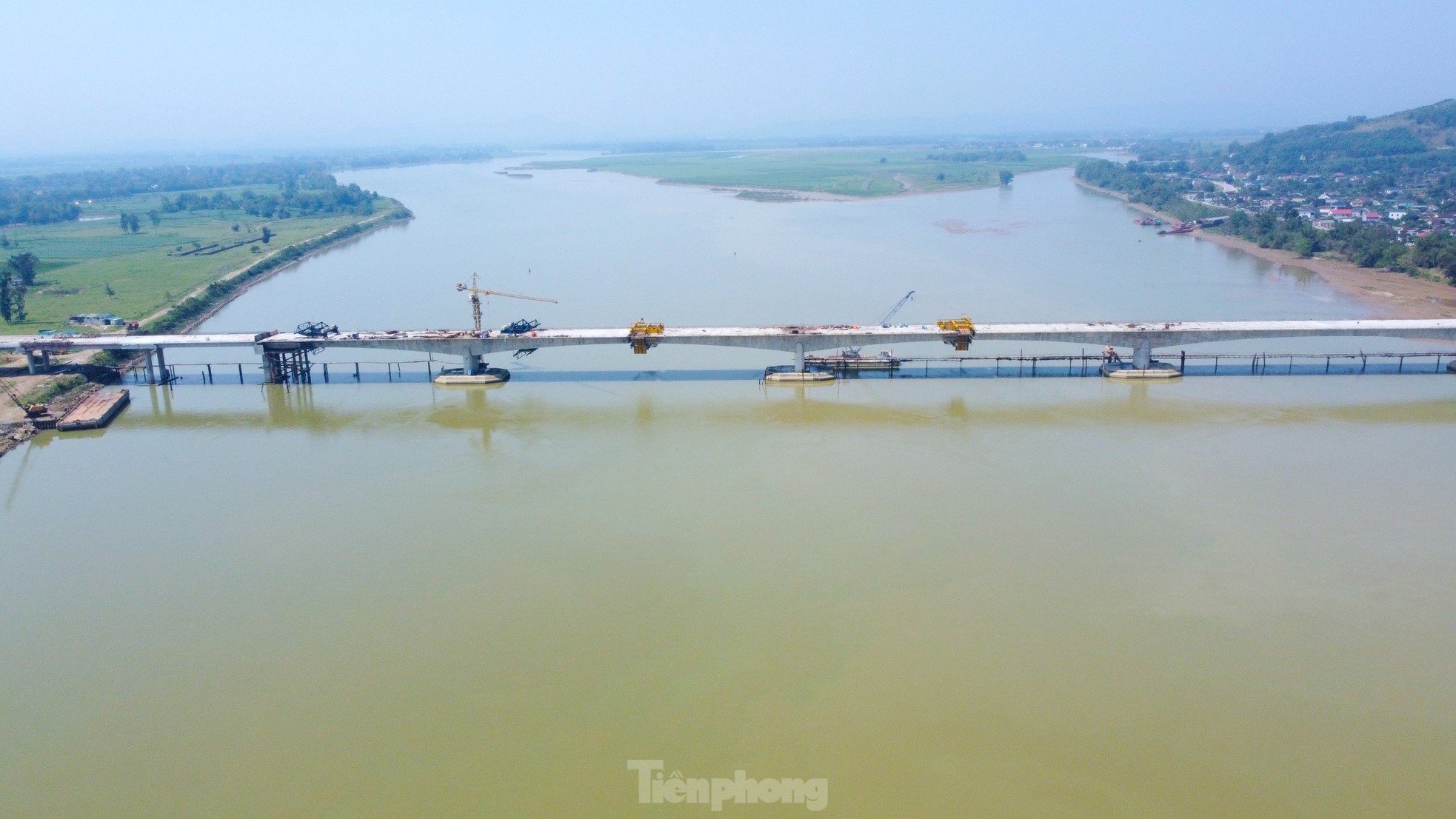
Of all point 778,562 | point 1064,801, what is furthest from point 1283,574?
point 778,562

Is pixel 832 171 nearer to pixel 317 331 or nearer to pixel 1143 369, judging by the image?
pixel 1143 369

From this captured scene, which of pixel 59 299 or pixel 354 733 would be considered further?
pixel 59 299

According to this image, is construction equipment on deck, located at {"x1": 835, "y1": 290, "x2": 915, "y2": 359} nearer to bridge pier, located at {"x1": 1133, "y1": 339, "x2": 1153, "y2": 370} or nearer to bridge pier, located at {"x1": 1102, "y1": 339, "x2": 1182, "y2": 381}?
bridge pier, located at {"x1": 1102, "y1": 339, "x2": 1182, "y2": 381}

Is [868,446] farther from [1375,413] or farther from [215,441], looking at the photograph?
[215,441]

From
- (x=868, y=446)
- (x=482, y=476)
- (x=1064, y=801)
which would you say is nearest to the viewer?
(x=1064, y=801)

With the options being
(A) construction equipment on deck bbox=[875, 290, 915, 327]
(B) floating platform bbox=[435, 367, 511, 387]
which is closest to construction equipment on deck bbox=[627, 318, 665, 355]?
(B) floating platform bbox=[435, 367, 511, 387]

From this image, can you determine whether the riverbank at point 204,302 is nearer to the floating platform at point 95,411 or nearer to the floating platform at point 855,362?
the floating platform at point 95,411
